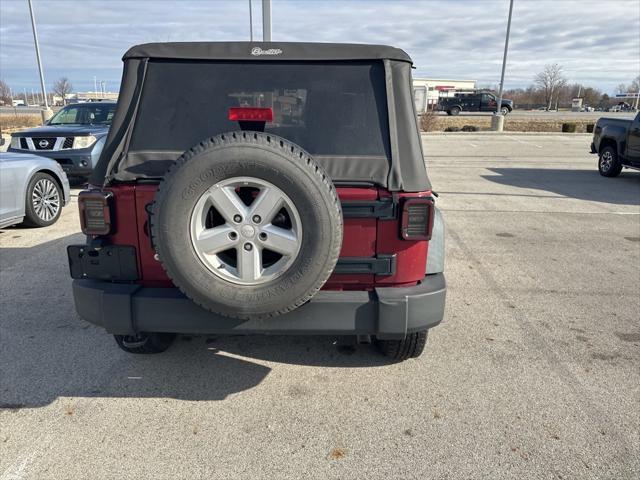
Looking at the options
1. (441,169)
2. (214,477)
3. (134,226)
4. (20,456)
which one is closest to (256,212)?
(134,226)

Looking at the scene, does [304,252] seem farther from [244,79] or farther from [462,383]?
[462,383]

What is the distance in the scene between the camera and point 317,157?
273cm

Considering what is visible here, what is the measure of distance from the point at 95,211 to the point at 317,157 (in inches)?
48.4

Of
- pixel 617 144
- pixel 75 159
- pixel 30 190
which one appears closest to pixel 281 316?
pixel 30 190

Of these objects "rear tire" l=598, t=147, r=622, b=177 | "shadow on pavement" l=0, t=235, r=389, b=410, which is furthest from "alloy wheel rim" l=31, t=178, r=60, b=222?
"rear tire" l=598, t=147, r=622, b=177

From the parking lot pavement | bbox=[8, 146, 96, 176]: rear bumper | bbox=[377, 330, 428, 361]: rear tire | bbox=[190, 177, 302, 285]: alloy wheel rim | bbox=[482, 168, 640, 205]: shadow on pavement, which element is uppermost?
bbox=[190, 177, 302, 285]: alloy wheel rim

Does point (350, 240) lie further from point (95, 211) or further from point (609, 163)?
point (609, 163)

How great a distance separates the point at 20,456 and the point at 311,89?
245cm

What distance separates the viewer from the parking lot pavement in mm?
2502

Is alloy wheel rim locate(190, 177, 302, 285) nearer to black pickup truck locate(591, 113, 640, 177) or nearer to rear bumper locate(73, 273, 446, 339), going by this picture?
rear bumper locate(73, 273, 446, 339)

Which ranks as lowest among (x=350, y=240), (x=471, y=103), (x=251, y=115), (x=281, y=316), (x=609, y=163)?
(x=609, y=163)

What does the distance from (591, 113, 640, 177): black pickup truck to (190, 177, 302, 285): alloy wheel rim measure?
1117 cm

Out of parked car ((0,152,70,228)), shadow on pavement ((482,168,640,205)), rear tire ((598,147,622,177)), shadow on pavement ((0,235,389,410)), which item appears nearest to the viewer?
shadow on pavement ((0,235,389,410))

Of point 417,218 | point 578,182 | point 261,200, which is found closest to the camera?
point 261,200
